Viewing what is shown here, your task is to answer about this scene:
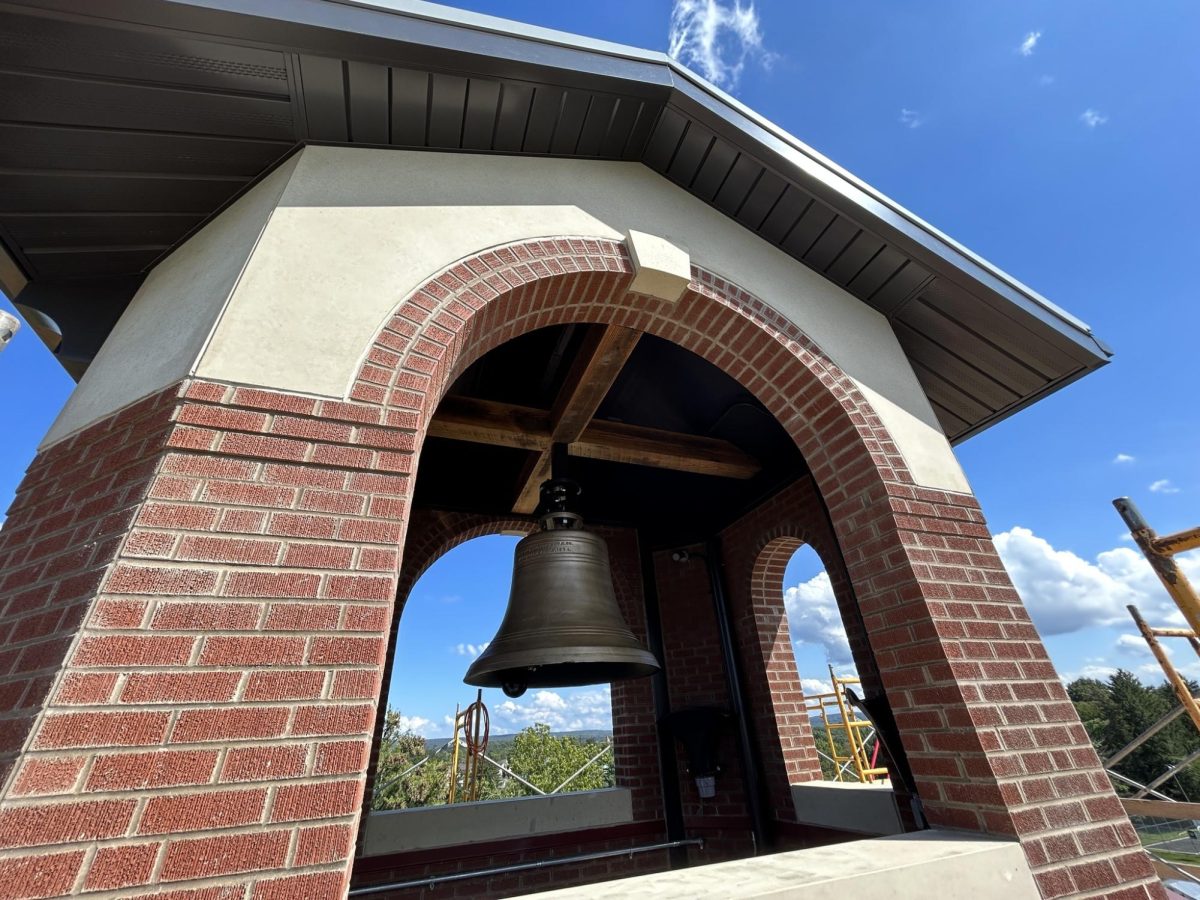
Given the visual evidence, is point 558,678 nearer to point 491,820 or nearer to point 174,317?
point 491,820

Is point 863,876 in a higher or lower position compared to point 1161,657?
lower

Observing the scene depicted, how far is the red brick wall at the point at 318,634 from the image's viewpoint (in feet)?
3.57

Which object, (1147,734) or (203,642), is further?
(1147,734)

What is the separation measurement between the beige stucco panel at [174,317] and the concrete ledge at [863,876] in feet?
6.26

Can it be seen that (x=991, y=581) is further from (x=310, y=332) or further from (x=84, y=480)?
(x=84, y=480)

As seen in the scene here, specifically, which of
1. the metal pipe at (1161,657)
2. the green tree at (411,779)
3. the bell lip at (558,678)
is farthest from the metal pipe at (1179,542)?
the green tree at (411,779)

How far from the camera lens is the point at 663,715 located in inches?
189

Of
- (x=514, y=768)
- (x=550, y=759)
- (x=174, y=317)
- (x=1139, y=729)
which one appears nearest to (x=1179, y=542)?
(x=174, y=317)

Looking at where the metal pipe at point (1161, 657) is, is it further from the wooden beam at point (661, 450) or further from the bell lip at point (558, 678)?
the bell lip at point (558, 678)

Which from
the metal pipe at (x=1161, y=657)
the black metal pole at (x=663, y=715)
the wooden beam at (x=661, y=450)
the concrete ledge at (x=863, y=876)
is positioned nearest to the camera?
the concrete ledge at (x=863, y=876)

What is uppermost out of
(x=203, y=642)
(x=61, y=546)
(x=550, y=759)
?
(x=550, y=759)

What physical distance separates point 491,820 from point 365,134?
4.60m

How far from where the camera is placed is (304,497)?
150 centimetres

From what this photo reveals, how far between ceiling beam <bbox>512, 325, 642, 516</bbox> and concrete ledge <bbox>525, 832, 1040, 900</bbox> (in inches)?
88.2
